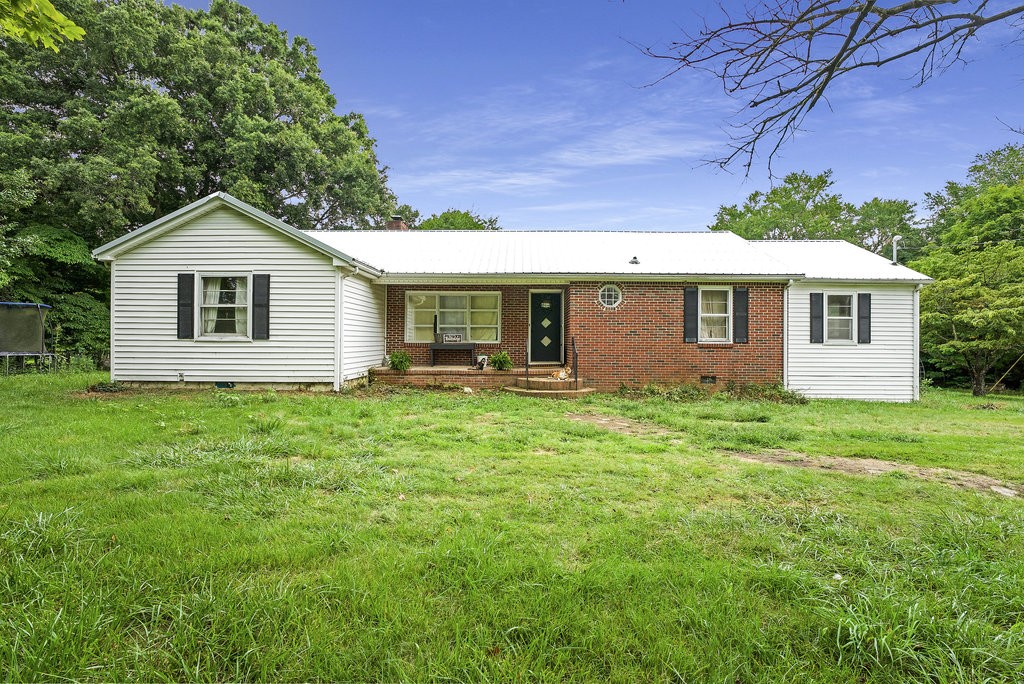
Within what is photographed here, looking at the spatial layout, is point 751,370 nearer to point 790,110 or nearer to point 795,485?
point 795,485

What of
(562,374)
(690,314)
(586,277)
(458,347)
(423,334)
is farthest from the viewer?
(423,334)

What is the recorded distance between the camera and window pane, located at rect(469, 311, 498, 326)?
14453 millimetres

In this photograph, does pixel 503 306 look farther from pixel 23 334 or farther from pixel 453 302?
pixel 23 334

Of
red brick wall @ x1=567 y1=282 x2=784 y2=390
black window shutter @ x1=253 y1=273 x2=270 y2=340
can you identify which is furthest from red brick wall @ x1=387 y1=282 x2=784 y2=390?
black window shutter @ x1=253 y1=273 x2=270 y2=340

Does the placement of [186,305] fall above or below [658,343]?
above

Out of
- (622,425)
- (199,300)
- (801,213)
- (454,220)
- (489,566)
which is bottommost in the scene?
(622,425)

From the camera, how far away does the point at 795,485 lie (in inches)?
178

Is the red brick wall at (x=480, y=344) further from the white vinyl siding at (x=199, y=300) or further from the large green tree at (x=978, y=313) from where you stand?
the large green tree at (x=978, y=313)

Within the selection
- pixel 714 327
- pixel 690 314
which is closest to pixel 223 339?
pixel 690 314

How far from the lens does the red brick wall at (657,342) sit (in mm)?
12633

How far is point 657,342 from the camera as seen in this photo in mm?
12695

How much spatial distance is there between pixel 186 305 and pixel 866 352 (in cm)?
1720

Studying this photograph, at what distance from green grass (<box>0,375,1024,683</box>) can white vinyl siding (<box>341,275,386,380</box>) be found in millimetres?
6022

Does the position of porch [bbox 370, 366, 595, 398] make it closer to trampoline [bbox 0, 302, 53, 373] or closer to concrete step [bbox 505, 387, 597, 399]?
concrete step [bbox 505, 387, 597, 399]
